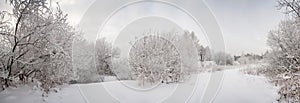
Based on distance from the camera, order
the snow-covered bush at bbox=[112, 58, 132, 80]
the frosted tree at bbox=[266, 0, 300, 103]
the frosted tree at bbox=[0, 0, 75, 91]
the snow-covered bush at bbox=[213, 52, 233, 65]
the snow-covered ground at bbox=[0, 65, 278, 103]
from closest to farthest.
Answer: the snow-covered ground at bbox=[0, 65, 278, 103]
the frosted tree at bbox=[0, 0, 75, 91]
the frosted tree at bbox=[266, 0, 300, 103]
the snow-covered bush at bbox=[112, 58, 132, 80]
the snow-covered bush at bbox=[213, 52, 233, 65]

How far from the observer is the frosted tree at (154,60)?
9.78 meters

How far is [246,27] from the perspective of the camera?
392 inches

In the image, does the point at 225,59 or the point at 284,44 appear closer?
the point at 284,44

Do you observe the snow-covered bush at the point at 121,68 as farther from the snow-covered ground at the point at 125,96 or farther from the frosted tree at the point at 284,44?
the frosted tree at the point at 284,44

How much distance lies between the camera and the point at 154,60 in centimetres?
983

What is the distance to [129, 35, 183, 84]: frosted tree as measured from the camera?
385 inches

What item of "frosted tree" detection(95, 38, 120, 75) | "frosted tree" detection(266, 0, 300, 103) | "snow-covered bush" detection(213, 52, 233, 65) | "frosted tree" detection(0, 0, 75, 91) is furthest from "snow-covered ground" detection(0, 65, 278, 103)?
"snow-covered bush" detection(213, 52, 233, 65)

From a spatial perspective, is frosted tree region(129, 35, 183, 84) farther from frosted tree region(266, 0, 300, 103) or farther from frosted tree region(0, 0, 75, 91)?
frosted tree region(266, 0, 300, 103)

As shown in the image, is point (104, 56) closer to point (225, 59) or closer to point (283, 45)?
point (283, 45)

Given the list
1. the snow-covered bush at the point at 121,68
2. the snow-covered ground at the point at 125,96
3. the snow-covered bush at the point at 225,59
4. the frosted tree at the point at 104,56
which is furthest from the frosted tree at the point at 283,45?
the snow-covered bush at the point at 225,59

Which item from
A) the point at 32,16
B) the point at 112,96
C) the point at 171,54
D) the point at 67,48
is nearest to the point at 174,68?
the point at 171,54

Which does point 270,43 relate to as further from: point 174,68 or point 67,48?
point 67,48

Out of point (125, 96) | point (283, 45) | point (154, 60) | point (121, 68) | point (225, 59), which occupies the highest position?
point (283, 45)

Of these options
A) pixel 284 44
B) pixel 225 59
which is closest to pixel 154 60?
pixel 284 44
